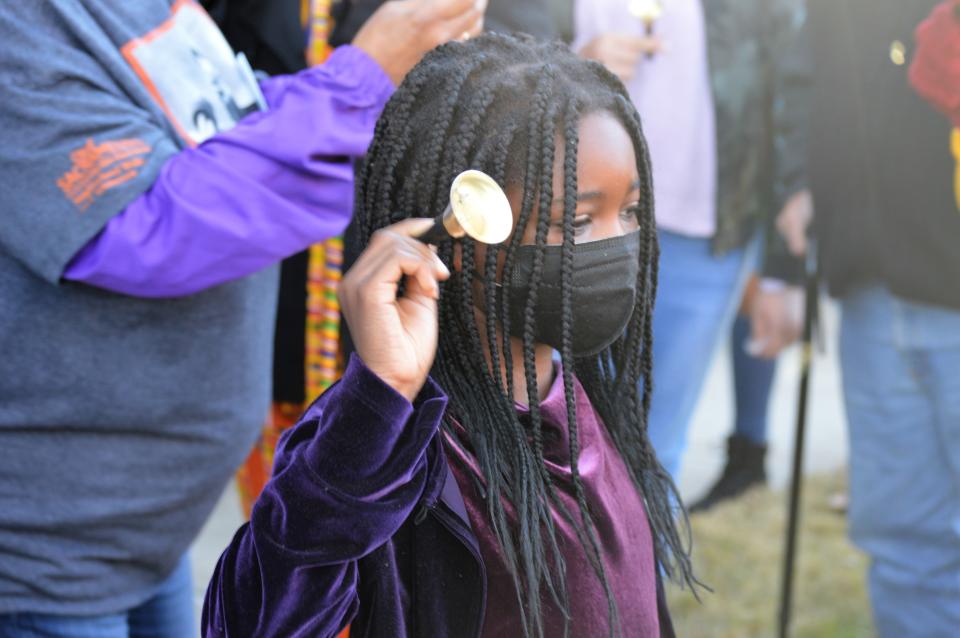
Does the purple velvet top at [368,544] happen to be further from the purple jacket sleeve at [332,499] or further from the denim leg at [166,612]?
the denim leg at [166,612]

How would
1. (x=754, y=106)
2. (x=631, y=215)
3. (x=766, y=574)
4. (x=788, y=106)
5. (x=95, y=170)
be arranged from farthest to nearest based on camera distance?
1. (x=766, y=574)
2. (x=788, y=106)
3. (x=754, y=106)
4. (x=95, y=170)
5. (x=631, y=215)

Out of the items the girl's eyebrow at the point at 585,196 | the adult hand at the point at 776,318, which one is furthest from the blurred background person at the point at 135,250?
the adult hand at the point at 776,318

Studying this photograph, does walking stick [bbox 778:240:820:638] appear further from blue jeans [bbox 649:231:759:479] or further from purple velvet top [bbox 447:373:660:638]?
purple velvet top [bbox 447:373:660:638]

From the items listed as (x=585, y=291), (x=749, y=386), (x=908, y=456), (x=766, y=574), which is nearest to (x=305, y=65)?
(x=585, y=291)

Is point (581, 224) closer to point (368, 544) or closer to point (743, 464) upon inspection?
point (368, 544)

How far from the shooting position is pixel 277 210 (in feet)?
5.50

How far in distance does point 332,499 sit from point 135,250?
0.60 m

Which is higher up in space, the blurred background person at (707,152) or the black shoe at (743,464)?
the blurred background person at (707,152)

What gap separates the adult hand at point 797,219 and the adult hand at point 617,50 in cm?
85

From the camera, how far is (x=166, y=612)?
1.96 metres

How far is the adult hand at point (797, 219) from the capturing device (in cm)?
337

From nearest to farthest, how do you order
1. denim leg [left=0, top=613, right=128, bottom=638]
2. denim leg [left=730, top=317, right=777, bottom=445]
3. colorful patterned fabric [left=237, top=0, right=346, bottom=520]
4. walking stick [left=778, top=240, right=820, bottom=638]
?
denim leg [left=0, top=613, right=128, bottom=638] → colorful patterned fabric [left=237, top=0, right=346, bottom=520] → walking stick [left=778, top=240, right=820, bottom=638] → denim leg [left=730, top=317, right=777, bottom=445]

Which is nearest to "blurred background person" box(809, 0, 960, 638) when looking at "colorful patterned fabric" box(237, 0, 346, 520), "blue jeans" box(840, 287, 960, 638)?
"blue jeans" box(840, 287, 960, 638)

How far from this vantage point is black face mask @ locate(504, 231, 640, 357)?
133 centimetres
